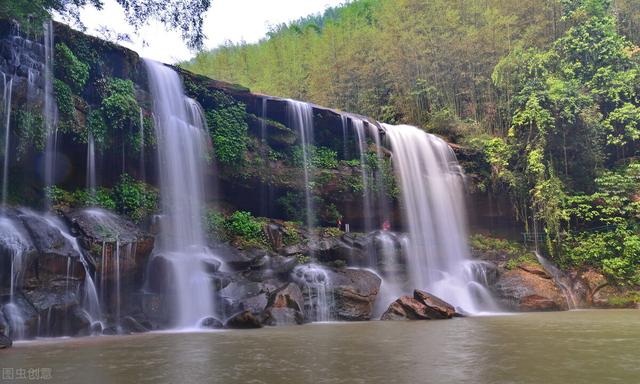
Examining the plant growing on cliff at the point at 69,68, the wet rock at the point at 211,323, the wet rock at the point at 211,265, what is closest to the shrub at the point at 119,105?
the plant growing on cliff at the point at 69,68

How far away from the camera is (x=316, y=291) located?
1378cm

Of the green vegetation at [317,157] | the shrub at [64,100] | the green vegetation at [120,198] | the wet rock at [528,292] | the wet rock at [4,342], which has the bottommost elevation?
the wet rock at [528,292]

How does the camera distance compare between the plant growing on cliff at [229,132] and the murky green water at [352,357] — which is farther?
the plant growing on cliff at [229,132]

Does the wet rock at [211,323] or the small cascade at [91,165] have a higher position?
the small cascade at [91,165]

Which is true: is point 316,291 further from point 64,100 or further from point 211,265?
point 64,100

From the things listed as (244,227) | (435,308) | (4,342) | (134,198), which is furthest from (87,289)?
(435,308)

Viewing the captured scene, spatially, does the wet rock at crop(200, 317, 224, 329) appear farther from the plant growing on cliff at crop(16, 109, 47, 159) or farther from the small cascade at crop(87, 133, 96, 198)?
the plant growing on cliff at crop(16, 109, 47, 159)

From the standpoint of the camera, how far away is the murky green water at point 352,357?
191 inches

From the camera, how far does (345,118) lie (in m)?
19.7

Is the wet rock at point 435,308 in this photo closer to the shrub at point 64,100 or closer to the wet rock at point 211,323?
the wet rock at point 211,323

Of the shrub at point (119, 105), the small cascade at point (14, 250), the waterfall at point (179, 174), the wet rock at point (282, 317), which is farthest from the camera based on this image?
the shrub at point (119, 105)

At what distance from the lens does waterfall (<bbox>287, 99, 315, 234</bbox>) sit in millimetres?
18797

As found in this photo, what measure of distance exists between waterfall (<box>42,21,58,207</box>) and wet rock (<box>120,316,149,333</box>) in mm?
4277

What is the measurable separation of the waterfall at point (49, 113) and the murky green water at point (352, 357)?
6179mm
